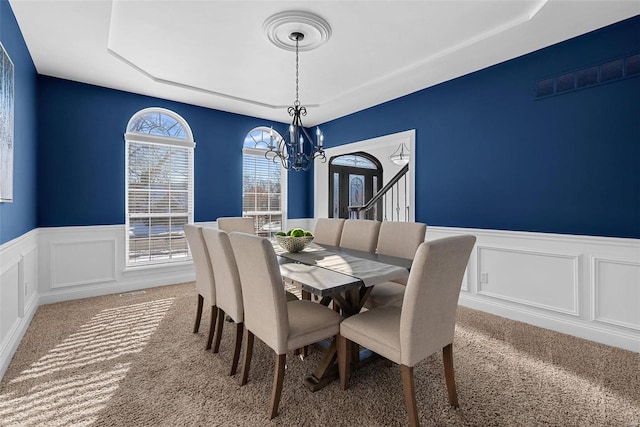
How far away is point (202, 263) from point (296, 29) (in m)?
2.14

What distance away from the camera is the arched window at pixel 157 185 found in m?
4.23

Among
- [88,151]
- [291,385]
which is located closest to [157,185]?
[88,151]

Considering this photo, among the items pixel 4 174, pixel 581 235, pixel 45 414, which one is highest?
pixel 4 174

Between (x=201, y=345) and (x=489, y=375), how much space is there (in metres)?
2.17

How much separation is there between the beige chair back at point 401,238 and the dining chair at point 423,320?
37.2 inches

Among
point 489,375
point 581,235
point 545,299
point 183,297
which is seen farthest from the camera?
point 183,297

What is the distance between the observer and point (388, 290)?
102 inches

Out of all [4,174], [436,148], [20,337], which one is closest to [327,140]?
[436,148]

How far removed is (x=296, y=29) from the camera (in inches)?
106

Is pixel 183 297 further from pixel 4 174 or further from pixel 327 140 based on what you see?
pixel 327 140

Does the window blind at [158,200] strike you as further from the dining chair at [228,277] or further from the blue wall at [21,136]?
the dining chair at [228,277]

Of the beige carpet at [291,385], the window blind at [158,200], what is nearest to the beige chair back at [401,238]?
the beige carpet at [291,385]

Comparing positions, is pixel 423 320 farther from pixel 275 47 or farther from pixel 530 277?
pixel 275 47

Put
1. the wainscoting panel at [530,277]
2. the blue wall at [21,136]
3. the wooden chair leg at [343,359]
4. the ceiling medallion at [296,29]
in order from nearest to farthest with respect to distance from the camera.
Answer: the wooden chair leg at [343,359], the blue wall at [21,136], the ceiling medallion at [296,29], the wainscoting panel at [530,277]
